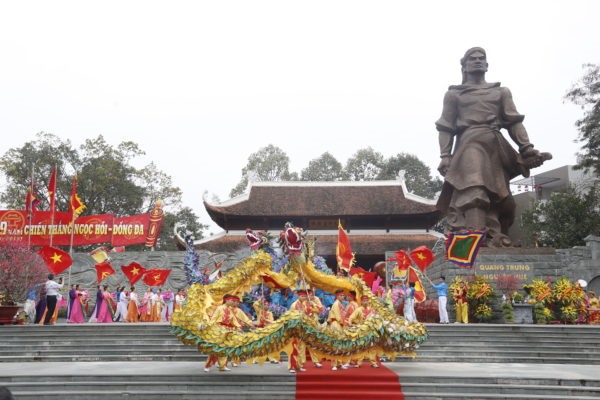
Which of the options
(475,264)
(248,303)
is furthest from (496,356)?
(248,303)

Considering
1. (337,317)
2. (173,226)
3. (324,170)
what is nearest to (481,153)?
(337,317)

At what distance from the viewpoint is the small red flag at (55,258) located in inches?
541

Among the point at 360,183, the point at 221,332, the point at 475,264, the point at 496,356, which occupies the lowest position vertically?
the point at 496,356

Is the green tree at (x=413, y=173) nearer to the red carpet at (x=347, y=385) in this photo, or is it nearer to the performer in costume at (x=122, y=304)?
the performer in costume at (x=122, y=304)

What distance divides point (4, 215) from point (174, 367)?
18.6 meters

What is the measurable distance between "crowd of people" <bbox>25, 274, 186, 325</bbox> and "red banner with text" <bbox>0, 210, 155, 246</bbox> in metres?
4.31

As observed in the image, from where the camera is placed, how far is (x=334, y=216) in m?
27.2

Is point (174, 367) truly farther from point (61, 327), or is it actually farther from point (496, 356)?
point (496, 356)

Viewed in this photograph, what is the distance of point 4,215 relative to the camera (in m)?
23.4

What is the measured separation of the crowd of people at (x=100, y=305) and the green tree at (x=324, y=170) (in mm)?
25649

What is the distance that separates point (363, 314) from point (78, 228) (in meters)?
19.9

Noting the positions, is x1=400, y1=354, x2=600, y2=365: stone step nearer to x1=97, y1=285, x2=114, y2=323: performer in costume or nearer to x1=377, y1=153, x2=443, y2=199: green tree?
x1=97, y1=285, x2=114, y2=323: performer in costume

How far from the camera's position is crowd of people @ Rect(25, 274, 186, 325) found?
41.3 ft

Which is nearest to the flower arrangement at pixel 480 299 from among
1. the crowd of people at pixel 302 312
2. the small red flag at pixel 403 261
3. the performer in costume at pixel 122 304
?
the small red flag at pixel 403 261
